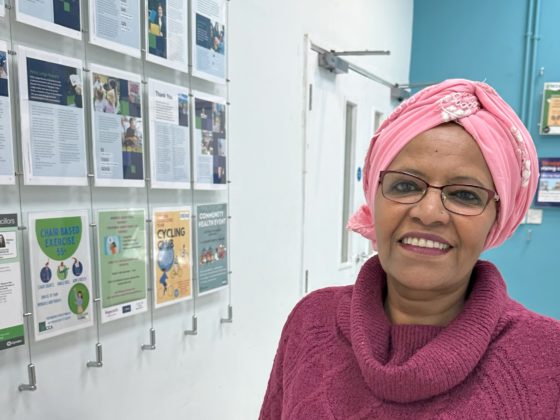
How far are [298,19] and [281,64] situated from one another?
276 millimetres

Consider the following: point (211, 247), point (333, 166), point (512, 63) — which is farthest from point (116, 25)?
point (512, 63)

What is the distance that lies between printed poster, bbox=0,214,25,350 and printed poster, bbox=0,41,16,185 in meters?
0.10

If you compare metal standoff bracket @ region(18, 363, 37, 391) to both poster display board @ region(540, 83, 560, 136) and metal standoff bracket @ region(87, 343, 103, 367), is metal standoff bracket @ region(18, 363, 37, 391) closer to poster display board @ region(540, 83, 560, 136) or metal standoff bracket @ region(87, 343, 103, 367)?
metal standoff bracket @ region(87, 343, 103, 367)

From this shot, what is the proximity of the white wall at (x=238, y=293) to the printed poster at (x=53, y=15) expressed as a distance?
3cm

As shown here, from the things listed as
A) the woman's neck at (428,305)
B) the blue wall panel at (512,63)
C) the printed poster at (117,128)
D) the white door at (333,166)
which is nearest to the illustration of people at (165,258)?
the printed poster at (117,128)

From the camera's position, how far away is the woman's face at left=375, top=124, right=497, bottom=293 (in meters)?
0.73

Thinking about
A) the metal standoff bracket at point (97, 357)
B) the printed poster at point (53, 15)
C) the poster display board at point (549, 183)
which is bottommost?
the metal standoff bracket at point (97, 357)

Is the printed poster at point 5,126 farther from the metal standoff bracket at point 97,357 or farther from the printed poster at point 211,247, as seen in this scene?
the printed poster at point 211,247

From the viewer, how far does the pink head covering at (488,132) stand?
73 centimetres

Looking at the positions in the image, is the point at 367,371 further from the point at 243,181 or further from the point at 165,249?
the point at 243,181

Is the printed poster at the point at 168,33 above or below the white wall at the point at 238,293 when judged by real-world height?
above

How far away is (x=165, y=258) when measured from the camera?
55.2 inches

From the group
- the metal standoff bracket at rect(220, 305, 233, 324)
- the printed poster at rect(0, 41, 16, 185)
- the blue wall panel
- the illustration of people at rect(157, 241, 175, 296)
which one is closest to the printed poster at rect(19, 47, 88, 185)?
the printed poster at rect(0, 41, 16, 185)

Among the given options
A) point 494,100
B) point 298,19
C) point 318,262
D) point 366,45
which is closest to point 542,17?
point 366,45
